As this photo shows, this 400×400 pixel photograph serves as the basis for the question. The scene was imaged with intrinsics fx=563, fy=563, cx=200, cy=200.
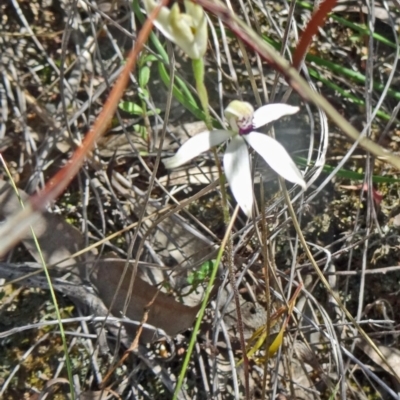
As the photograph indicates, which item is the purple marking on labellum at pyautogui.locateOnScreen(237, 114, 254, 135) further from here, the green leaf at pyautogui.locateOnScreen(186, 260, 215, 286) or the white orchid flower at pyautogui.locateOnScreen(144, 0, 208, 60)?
the green leaf at pyautogui.locateOnScreen(186, 260, 215, 286)

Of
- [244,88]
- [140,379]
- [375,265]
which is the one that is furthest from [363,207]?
[140,379]

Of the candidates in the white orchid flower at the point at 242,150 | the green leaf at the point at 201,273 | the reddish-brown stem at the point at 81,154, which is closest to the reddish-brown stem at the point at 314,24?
the white orchid flower at the point at 242,150

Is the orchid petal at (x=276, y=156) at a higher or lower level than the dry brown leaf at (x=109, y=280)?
higher

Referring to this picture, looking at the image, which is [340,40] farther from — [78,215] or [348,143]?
[78,215]

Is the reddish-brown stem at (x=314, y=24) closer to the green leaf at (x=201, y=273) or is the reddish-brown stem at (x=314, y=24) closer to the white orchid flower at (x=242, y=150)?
the white orchid flower at (x=242, y=150)

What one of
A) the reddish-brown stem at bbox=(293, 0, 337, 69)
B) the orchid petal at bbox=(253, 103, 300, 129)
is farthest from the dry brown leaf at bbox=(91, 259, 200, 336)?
the reddish-brown stem at bbox=(293, 0, 337, 69)

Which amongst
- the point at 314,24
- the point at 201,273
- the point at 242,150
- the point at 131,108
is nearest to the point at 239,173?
the point at 242,150

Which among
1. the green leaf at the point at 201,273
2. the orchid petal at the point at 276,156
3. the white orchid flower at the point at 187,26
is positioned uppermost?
the white orchid flower at the point at 187,26

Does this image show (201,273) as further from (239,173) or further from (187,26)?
(187,26)
